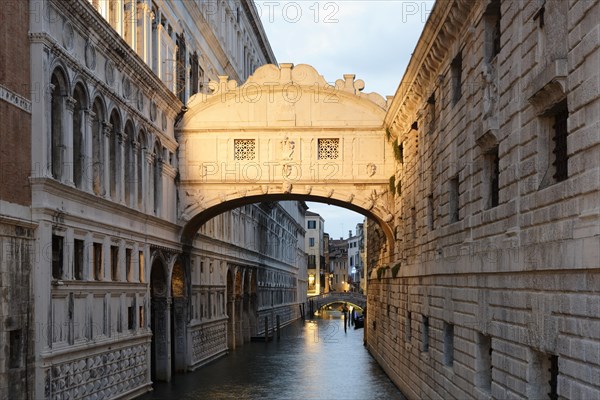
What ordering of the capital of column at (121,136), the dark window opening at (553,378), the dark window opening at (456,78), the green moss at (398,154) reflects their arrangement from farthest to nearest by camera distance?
the green moss at (398,154) → the capital of column at (121,136) → the dark window opening at (456,78) → the dark window opening at (553,378)

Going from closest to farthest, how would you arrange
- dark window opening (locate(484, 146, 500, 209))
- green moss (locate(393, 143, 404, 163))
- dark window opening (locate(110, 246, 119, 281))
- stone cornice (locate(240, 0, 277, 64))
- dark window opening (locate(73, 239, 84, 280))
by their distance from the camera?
dark window opening (locate(484, 146, 500, 209)) → dark window opening (locate(73, 239, 84, 280)) → dark window opening (locate(110, 246, 119, 281)) → green moss (locate(393, 143, 404, 163)) → stone cornice (locate(240, 0, 277, 64))

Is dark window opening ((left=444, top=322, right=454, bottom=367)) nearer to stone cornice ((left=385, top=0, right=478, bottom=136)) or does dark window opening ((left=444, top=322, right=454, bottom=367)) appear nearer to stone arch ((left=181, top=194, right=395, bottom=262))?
stone cornice ((left=385, top=0, right=478, bottom=136))

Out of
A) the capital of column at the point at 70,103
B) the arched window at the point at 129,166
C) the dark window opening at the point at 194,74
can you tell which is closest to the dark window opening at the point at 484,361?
the capital of column at the point at 70,103

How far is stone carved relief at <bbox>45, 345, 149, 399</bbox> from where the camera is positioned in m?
17.0

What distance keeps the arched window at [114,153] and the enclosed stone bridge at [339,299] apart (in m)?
52.3

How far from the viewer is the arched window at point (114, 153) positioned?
851 inches

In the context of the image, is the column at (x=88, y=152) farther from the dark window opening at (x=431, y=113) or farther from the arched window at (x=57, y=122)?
the dark window opening at (x=431, y=113)

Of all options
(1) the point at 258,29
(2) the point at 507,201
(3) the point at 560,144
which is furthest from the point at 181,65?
(1) the point at 258,29

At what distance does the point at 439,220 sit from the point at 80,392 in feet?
26.8

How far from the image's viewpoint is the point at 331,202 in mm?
28469

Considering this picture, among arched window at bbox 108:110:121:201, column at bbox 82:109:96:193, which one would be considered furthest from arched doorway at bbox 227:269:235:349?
column at bbox 82:109:96:193

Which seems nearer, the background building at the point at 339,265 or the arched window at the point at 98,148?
the arched window at the point at 98,148

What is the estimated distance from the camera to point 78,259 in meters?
18.7

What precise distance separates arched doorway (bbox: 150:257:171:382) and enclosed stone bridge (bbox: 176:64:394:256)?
113 inches
